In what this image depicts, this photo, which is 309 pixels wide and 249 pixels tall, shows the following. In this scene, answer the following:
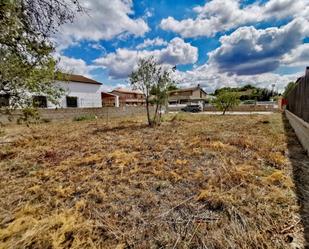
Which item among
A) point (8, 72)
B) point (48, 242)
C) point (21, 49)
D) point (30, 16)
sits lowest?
point (48, 242)

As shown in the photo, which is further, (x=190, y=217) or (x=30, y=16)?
(x=30, y=16)

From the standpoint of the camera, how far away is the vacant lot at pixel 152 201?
1.68 metres

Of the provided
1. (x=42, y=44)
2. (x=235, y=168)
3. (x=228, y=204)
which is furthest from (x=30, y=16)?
(x=235, y=168)

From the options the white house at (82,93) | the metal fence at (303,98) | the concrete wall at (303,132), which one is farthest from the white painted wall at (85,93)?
the concrete wall at (303,132)

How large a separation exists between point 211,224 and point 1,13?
120 inches

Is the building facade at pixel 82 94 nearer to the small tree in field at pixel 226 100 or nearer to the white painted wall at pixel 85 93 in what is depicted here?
the white painted wall at pixel 85 93

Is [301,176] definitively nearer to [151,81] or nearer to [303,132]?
[303,132]

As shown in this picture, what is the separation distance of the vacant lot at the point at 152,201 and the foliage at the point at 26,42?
152 cm

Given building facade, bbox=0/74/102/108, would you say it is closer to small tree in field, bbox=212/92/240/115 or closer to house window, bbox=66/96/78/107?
house window, bbox=66/96/78/107

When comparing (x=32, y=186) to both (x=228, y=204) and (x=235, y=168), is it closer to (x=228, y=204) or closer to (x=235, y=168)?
(x=228, y=204)

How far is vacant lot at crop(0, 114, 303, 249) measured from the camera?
1.68 metres

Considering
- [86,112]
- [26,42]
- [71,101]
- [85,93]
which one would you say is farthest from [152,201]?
[85,93]

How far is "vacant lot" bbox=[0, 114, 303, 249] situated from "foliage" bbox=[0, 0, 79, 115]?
152 cm

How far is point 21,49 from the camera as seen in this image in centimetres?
270
